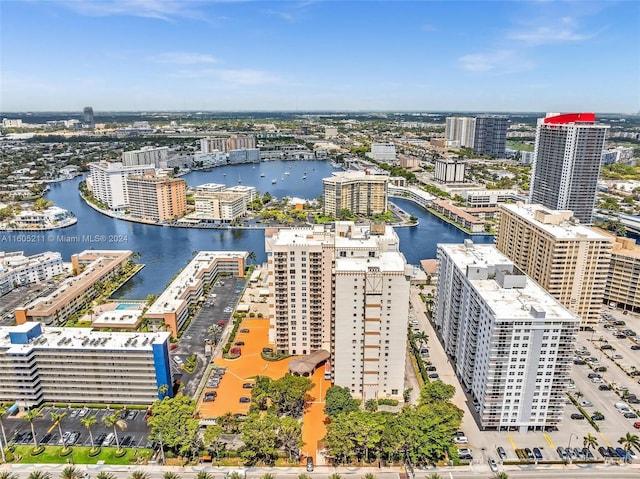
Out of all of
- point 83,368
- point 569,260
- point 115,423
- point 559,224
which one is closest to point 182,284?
point 83,368

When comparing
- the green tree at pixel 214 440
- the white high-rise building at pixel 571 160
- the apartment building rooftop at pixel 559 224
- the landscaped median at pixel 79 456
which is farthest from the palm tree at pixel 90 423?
the white high-rise building at pixel 571 160

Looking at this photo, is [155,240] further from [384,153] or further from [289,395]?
[384,153]

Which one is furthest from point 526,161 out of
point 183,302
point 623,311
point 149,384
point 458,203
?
point 149,384

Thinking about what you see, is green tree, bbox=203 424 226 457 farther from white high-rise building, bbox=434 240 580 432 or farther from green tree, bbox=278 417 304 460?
white high-rise building, bbox=434 240 580 432

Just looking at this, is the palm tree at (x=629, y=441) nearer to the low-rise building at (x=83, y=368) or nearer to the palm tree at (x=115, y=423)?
the low-rise building at (x=83, y=368)

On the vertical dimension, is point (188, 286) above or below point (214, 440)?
above
